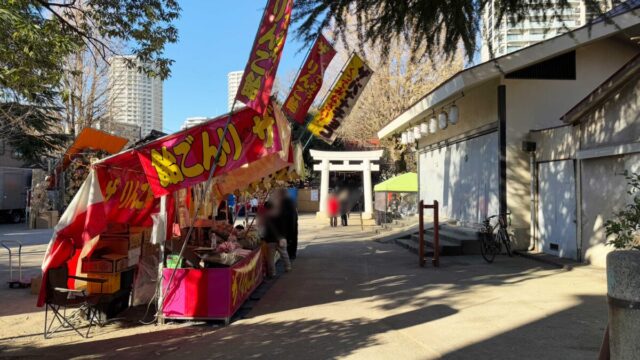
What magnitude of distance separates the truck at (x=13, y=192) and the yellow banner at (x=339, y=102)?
25.7 meters

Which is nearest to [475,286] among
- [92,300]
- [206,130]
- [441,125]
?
[206,130]

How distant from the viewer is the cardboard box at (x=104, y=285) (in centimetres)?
731

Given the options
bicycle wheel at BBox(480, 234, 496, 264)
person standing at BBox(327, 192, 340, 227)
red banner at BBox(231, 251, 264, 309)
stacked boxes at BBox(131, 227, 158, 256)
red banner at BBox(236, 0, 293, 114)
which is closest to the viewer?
red banner at BBox(236, 0, 293, 114)

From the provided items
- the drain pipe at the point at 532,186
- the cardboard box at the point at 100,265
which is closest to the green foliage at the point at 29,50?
the cardboard box at the point at 100,265

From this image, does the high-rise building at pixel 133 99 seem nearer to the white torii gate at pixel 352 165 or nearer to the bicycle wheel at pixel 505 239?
the white torii gate at pixel 352 165

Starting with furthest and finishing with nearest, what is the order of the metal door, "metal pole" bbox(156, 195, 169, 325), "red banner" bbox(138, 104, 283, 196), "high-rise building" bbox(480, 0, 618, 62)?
the metal door
"metal pole" bbox(156, 195, 169, 325)
"high-rise building" bbox(480, 0, 618, 62)
"red banner" bbox(138, 104, 283, 196)

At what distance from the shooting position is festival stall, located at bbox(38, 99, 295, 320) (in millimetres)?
6352

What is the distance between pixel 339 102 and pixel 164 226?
17.5 feet

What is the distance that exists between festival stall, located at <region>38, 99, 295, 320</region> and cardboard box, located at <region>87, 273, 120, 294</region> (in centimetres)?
1

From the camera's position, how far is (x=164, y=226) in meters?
7.06

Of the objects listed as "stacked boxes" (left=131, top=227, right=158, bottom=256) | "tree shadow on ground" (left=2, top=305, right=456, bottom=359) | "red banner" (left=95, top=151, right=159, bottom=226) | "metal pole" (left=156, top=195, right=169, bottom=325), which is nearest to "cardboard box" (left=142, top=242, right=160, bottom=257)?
"stacked boxes" (left=131, top=227, right=158, bottom=256)

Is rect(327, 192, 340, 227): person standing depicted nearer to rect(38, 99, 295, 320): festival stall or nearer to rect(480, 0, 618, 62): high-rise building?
rect(38, 99, 295, 320): festival stall

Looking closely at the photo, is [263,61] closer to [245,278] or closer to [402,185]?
[245,278]

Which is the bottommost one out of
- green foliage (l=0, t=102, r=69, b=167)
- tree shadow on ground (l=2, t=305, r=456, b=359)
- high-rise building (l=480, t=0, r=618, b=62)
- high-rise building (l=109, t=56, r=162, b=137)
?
tree shadow on ground (l=2, t=305, r=456, b=359)
